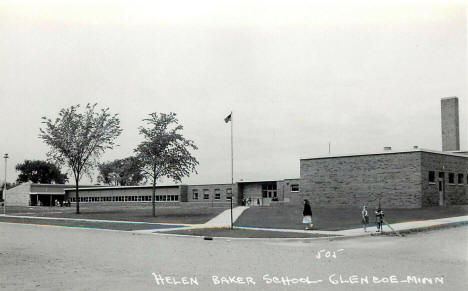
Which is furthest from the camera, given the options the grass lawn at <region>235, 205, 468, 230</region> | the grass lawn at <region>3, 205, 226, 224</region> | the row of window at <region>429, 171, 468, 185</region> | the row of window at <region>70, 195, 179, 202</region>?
the row of window at <region>70, 195, 179, 202</region>

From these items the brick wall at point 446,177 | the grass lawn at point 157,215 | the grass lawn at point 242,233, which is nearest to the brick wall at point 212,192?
the grass lawn at point 157,215

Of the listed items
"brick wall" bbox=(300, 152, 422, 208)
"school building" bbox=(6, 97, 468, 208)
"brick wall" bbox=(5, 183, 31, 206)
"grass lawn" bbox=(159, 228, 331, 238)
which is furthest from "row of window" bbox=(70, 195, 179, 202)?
"grass lawn" bbox=(159, 228, 331, 238)

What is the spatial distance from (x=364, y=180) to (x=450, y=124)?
17.8 metres

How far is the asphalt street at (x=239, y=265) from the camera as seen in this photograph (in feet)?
31.0

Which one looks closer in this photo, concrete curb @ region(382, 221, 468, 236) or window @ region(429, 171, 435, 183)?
concrete curb @ region(382, 221, 468, 236)

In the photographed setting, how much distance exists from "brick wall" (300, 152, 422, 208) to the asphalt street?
768 inches

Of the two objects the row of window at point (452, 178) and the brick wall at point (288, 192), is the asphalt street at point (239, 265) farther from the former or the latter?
the brick wall at point (288, 192)

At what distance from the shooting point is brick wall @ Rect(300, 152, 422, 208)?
1473 inches

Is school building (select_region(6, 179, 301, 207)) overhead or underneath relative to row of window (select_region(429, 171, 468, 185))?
underneath

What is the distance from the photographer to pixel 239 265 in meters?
11.9

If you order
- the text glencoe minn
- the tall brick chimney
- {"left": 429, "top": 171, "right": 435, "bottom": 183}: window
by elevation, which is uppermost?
the tall brick chimney

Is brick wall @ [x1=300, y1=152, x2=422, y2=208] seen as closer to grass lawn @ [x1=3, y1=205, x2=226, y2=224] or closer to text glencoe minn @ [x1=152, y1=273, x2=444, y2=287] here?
grass lawn @ [x1=3, y1=205, x2=226, y2=224]

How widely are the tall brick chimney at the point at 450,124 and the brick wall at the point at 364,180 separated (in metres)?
16.7

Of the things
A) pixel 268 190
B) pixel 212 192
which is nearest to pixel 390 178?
pixel 268 190
